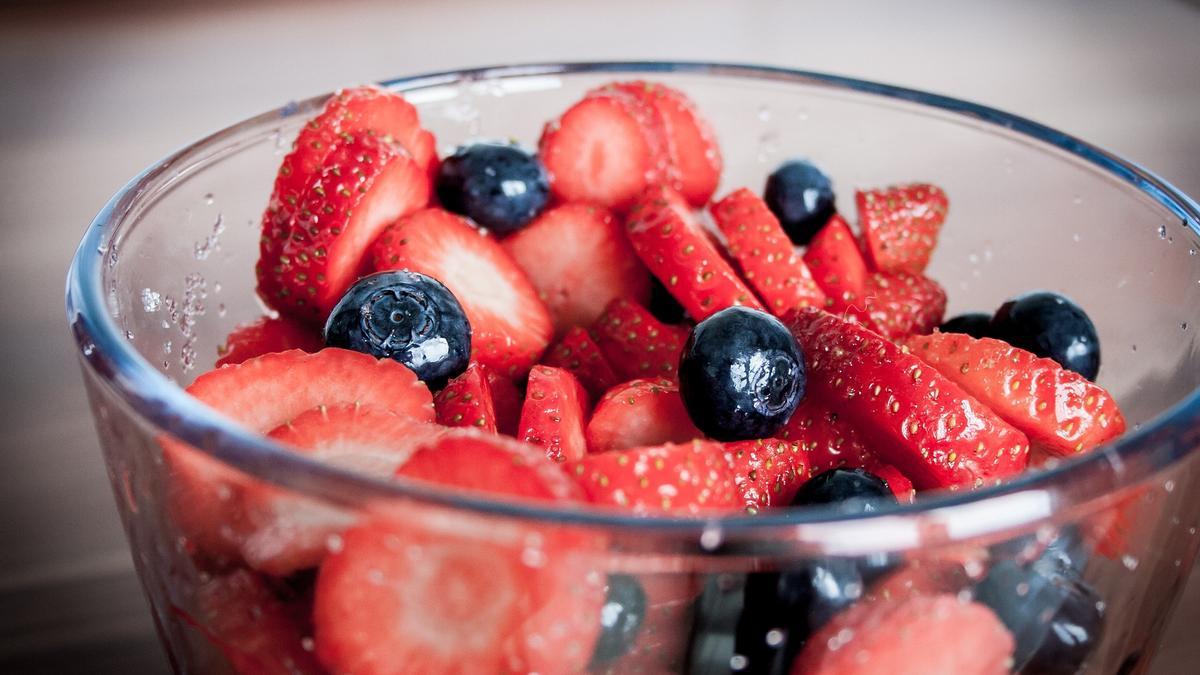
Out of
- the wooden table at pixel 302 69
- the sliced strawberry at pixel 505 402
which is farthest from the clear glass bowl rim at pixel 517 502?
the wooden table at pixel 302 69

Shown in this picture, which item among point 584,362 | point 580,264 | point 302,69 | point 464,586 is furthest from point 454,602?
point 302,69

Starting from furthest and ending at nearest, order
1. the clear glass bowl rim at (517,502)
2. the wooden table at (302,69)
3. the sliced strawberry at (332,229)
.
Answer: the wooden table at (302,69) → the sliced strawberry at (332,229) → the clear glass bowl rim at (517,502)

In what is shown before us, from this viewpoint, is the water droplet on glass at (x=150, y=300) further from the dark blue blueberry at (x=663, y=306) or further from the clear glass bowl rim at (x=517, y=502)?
the dark blue blueberry at (x=663, y=306)

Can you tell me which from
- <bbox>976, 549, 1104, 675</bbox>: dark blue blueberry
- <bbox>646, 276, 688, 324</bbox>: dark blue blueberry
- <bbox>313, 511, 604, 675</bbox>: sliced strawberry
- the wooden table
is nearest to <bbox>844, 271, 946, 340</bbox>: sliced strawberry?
<bbox>646, 276, 688, 324</bbox>: dark blue blueberry

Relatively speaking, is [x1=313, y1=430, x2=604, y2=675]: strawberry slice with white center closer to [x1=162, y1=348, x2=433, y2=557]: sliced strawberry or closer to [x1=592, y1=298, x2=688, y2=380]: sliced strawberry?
[x1=162, y1=348, x2=433, y2=557]: sliced strawberry

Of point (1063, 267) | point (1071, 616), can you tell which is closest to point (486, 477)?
point (1071, 616)

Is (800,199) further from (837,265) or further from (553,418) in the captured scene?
(553,418)
